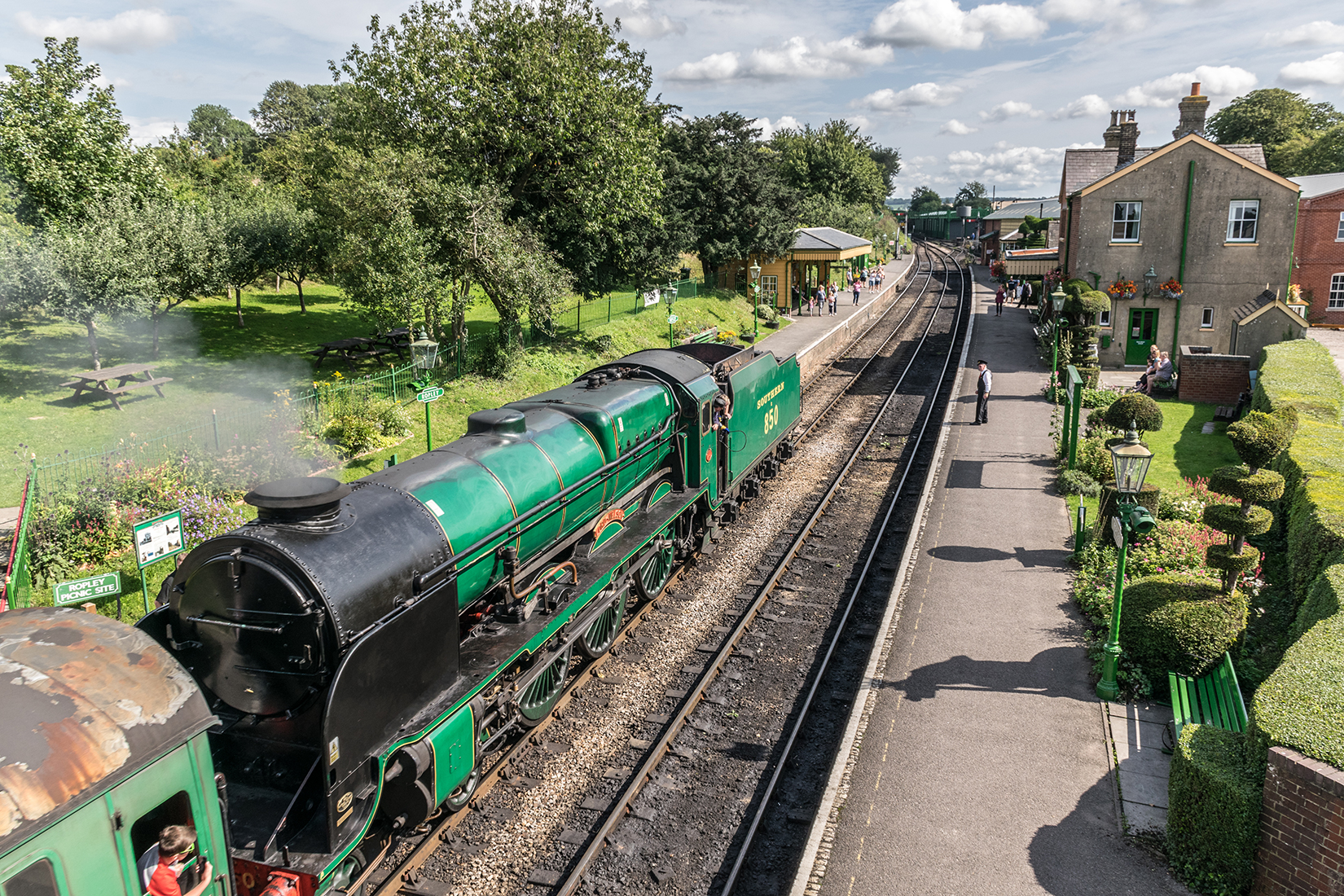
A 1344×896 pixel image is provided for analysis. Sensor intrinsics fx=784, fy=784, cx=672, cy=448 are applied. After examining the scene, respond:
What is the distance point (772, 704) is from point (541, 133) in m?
18.4

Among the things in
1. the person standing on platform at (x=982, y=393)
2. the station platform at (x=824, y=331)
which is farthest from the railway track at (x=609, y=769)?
the station platform at (x=824, y=331)

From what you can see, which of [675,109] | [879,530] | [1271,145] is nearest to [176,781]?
[879,530]

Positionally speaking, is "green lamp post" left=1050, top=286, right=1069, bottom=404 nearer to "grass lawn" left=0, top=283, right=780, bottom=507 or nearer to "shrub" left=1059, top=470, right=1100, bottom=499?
"shrub" left=1059, top=470, right=1100, bottom=499

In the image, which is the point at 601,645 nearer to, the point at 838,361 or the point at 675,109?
the point at 838,361

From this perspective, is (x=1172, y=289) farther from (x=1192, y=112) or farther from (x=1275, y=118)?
(x=1275, y=118)

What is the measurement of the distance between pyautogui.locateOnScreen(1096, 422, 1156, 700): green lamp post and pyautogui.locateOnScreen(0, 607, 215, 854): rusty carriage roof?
1031 cm

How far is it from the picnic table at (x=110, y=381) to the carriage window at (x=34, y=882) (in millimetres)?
16386

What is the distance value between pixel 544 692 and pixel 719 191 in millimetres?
31013

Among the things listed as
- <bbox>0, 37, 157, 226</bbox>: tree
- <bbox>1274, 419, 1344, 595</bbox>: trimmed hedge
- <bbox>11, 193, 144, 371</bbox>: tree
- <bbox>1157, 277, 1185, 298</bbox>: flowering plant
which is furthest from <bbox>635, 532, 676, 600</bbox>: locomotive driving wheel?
<bbox>1157, 277, 1185, 298</bbox>: flowering plant

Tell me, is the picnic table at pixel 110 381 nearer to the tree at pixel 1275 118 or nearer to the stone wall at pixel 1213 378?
the stone wall at pixel 1213 378

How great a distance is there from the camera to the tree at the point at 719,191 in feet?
120


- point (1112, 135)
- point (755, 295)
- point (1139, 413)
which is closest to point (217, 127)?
point (755, 295)

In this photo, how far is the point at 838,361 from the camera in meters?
33.6

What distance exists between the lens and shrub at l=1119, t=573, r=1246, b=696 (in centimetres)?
1044
